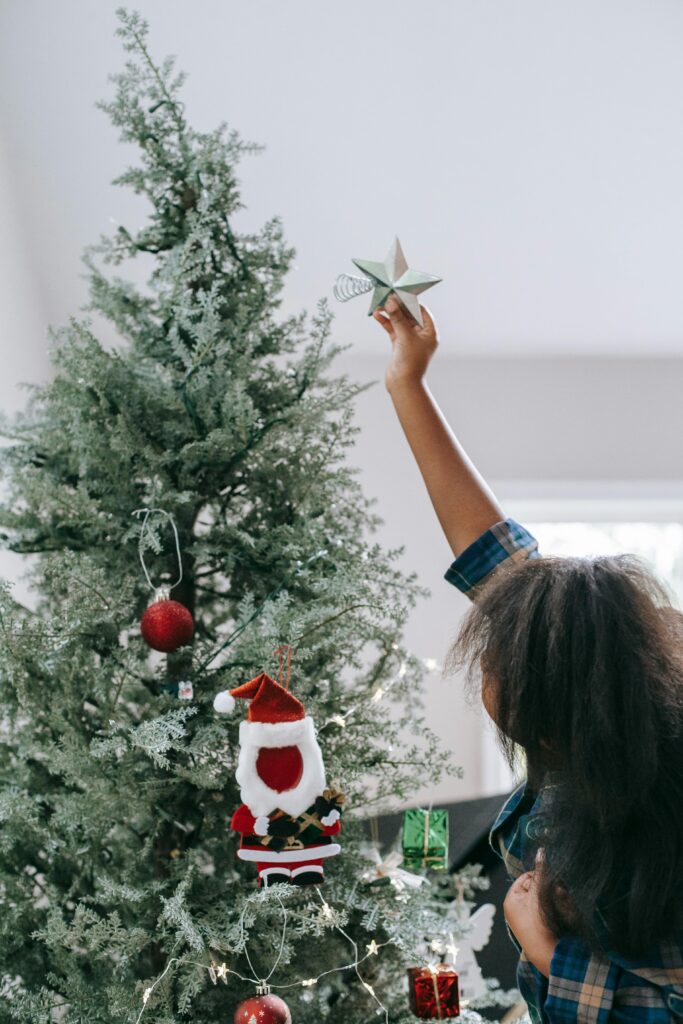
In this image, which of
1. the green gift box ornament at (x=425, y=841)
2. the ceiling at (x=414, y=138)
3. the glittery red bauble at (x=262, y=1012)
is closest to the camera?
the glittery red bauble at (x=262, y=1012)

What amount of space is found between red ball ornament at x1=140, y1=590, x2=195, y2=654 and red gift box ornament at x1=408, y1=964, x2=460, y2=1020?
0.48 metres

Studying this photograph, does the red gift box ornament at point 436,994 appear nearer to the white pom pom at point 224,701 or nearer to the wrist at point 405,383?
the white pom pom at point 224,701

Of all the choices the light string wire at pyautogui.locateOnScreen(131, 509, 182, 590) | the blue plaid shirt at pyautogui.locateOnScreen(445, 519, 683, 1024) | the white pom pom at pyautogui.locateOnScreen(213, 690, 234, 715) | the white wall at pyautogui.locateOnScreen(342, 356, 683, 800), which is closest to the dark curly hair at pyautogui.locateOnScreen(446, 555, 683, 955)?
the blue plaid shirt at pyautogui.locateOnScreen(445, 519, 683, 1024)

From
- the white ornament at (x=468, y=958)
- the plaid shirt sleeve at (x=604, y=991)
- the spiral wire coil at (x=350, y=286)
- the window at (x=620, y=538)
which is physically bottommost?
the white ornament at (x=468, y=958)

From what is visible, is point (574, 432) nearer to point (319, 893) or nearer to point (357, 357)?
point (357, 357)

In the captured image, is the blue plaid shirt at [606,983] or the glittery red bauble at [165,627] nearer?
the blue plaid shirt at [606,983]

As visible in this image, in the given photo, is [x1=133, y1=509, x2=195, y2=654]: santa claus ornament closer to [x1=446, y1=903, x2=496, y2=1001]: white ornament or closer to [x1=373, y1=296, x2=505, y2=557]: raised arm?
[x1=373, y1=296, x2=505, y2=557]: raised arm

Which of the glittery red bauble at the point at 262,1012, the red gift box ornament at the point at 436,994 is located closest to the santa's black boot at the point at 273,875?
the glittery red bauble at the point at 262,1012

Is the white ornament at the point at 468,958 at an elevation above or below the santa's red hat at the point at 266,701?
below

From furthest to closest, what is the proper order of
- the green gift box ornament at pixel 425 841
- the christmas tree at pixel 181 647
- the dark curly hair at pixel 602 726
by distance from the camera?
the green gift box ornament at pixel 425 841 < the christmas tree at pixel 181 647 < the dark curly hair at pixel 602 726

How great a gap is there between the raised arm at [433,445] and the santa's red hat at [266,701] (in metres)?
0.24

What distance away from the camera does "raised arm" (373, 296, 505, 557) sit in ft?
3.36

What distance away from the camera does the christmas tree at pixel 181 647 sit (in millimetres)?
1050

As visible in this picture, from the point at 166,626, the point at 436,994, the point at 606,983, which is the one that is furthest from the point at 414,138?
the point at 606,983
